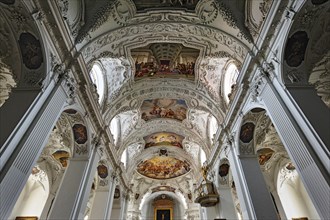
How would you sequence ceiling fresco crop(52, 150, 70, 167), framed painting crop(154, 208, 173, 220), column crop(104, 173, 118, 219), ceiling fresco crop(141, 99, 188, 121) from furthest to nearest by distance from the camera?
framed painting crop(154, 208, 173, 220)
ceiling fresco crop(141, 99, 188, 121)
ceiling fresco crop(52, 150, 70, 167)
column crop(104, 173, 118, 219)

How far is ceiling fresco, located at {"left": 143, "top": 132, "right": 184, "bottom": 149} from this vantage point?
17828 millimetres

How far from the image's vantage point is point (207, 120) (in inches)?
571

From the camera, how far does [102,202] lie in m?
11.9

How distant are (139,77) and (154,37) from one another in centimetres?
283

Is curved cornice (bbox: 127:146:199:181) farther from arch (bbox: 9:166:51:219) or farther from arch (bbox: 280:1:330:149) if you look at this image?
arch (bbox: 280:1:330:149)

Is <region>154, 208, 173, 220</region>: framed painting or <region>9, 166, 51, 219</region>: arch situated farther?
<region>154, 208, 173, 220</region>: framed painting

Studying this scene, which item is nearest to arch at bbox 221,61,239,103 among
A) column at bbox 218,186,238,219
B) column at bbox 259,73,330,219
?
column at bbox 259,73,330,219

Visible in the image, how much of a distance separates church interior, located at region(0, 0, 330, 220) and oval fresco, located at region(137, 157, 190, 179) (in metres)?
6.58

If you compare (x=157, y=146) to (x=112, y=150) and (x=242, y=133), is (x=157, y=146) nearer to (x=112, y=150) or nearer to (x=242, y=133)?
(x=112, y=150)

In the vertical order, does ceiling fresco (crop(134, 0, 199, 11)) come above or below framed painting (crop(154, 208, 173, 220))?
above

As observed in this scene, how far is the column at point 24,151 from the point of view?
4197 mm

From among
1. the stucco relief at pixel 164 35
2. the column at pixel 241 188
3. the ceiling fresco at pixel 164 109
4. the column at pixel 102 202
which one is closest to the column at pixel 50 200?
the column at pixel 102 202

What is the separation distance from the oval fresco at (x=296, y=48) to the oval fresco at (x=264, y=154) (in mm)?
8273

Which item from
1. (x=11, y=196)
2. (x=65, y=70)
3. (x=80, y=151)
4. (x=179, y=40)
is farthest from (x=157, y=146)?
(x=11, y=196)
